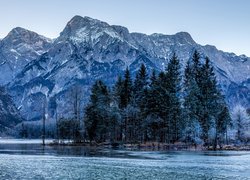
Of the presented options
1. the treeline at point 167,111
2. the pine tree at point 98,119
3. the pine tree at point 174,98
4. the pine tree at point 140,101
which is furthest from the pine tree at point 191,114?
the pine tree at point 98,119

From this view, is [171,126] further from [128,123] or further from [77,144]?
[77,144]

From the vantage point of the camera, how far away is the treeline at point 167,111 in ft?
353

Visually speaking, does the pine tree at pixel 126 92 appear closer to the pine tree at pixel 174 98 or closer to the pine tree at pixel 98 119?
the pine tree at pixel 98 119

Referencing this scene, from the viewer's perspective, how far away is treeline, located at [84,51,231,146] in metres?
108

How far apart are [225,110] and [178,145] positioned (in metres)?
27.0

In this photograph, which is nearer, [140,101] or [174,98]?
[174,98]

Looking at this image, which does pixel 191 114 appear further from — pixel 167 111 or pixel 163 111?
pixel 163 111

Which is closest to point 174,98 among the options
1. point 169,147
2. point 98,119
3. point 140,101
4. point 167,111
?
point 167,111

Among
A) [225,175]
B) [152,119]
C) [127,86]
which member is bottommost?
[225,175]

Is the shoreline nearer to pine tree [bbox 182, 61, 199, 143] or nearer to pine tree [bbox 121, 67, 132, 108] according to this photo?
pine tree [bbox 182, 61, 199, 143]

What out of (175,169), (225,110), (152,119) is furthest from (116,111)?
(175,169)

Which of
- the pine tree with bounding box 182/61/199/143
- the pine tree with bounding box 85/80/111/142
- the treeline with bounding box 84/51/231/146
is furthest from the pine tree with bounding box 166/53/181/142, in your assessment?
the pine tree with bounding box 85/80/111/142

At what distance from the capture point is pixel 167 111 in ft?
361

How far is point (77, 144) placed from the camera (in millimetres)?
114562
